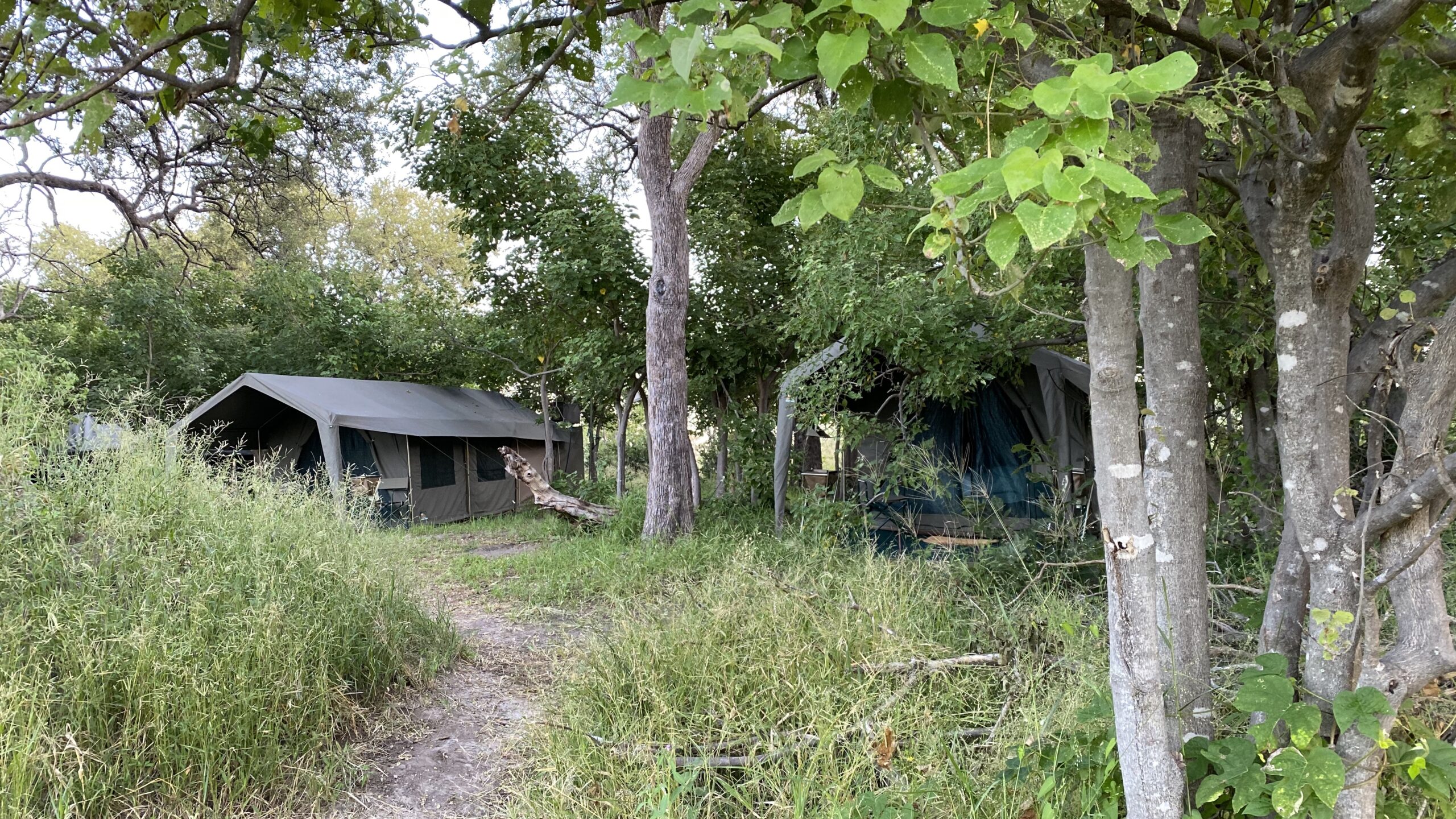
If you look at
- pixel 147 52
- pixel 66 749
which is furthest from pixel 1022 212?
pixel 66 749

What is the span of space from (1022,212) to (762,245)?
33.0ft

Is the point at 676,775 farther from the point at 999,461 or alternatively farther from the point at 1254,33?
the point at 999,461

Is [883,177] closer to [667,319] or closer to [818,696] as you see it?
[818,696]

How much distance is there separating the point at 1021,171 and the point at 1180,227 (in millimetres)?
463

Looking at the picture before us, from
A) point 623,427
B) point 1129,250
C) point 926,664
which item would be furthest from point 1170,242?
point 623,427

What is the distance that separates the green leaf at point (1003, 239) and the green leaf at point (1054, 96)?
136 mm

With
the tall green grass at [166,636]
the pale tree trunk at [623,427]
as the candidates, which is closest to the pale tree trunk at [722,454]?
the pale tree trunk at [623,427]

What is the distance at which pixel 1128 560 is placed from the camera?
1.56 meters

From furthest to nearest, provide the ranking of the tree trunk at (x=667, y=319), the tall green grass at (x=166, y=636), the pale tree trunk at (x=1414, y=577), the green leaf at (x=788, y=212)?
the tree trunk at (x=667, y=319), the tall green grass at (x=166, y=636), the pale tree trunk at (x=1414, y=577), the green leaf at (x=788, y=212)

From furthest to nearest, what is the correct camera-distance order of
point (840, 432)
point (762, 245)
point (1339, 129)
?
point (762, 245)
point (840, 432)
point (1339, 129)

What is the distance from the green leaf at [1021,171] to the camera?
0.94 m

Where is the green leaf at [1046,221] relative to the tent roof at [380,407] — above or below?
below

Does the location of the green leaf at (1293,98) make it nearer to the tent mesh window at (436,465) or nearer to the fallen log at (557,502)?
the fallen log at (557,502)

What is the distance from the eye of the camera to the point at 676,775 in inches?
85.0
